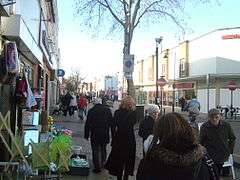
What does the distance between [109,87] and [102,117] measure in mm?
78276

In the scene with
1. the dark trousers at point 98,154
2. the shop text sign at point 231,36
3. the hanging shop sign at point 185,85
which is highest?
the shop text sign at point 231,36

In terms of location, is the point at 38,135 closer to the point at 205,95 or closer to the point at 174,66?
the point at 205,95

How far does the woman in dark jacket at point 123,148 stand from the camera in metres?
9.96

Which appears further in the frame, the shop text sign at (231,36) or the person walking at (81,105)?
the shop text sign at (231,36)

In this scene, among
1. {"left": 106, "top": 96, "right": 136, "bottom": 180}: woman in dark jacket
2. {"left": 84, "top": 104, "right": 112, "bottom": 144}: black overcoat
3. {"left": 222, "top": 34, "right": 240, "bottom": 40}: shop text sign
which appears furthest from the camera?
{"left": 222, "top": 34, "right": 240, "bottom": 40}: shop text sign

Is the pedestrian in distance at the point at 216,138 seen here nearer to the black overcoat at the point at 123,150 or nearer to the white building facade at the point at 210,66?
the black overcoat at the point at 123,150

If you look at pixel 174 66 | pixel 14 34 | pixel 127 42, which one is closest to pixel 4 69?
pixel 14 34

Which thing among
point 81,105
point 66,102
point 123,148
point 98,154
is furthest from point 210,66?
point 123,148

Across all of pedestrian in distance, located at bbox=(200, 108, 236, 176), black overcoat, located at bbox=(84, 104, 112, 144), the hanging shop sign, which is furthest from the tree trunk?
the hanging shop sign

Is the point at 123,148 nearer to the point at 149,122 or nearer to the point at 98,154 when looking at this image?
the point at 149,122

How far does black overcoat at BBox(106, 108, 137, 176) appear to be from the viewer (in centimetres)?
996

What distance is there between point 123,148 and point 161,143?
608cm

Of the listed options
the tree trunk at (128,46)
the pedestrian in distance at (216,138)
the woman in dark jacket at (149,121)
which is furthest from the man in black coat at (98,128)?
the tree trunk at (128,46)

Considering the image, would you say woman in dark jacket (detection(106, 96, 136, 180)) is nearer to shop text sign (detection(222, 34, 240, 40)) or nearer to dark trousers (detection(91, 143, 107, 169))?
dark trousers (detection(91, 143, 107, 169))
